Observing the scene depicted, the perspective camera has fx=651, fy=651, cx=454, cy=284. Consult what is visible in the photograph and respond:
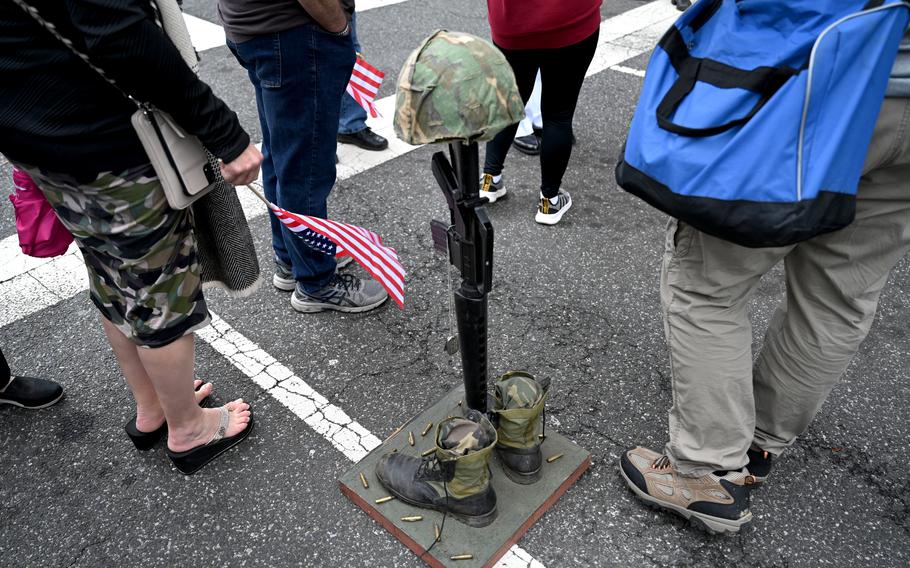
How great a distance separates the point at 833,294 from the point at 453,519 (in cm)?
131

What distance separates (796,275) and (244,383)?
6.76ft

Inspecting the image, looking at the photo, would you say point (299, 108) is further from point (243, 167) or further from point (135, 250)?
point (135, 250)

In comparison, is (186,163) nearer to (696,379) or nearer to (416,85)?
(416,85)

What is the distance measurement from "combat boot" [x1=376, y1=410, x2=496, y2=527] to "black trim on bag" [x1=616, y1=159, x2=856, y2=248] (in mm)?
857

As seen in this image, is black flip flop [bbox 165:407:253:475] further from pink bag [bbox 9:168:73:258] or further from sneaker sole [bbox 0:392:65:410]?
pink bag [bbox 9:168:73:258]

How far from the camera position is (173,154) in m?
1.73

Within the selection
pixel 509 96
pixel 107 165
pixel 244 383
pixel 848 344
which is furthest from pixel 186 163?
pixel 848 344

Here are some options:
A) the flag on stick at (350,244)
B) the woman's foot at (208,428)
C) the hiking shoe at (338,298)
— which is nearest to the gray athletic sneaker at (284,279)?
the hiking shoe at (338,298)

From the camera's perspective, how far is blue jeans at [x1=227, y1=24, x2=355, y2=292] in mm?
2332

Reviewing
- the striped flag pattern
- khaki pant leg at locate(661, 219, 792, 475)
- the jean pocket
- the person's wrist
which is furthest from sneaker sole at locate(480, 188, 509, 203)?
khaki pant leg at locate(661, 219, 792, 475)

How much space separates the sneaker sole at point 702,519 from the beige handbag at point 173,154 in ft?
5.39

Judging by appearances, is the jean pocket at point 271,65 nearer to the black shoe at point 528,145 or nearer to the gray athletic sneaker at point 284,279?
the gray athletic sneaker at point 284,279

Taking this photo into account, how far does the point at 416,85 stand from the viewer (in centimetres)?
152

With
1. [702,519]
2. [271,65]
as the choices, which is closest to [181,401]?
[271,65]
